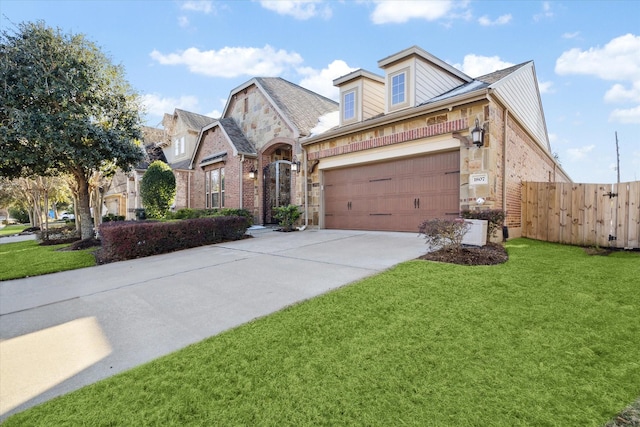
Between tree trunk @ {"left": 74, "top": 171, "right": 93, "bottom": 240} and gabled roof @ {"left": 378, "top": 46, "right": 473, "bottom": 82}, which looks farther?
tree trunk @ {"left": 74, "top": 171, "right": 93, "bottom": 240}

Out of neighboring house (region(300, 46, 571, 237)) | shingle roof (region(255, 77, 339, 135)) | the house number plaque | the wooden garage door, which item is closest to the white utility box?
neighboring house (region(300, 46, 571, 237))

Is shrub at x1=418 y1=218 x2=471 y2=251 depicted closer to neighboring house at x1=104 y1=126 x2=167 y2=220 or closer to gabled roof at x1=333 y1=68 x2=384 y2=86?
gabled roof at x1=333 y1=68 x2=384 y2=86

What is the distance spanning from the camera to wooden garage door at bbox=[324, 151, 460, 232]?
27.5 feet

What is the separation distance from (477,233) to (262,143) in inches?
404

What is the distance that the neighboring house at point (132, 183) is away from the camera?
71.9 ft

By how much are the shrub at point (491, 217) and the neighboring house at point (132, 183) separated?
18.6 meters

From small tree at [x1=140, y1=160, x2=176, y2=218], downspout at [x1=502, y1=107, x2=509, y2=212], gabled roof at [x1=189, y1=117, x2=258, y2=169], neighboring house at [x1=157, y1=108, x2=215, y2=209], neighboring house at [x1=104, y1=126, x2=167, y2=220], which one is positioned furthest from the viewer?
neighboring house at [x1=104, y1=126, x2=167, y2=220]

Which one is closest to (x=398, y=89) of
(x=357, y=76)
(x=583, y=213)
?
(x=357, y=76)

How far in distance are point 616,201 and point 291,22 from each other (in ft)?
34.7

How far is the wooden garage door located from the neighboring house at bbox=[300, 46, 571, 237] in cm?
3

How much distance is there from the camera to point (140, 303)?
418 centimetres

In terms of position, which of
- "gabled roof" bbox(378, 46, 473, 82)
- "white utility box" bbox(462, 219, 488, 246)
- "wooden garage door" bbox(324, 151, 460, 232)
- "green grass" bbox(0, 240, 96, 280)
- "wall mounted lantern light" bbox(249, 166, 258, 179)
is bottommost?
"green grass" bbox(0, 240, 96, 280)

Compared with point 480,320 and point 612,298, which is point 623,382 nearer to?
point 480,320

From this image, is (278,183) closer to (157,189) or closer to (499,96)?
(157,189)
